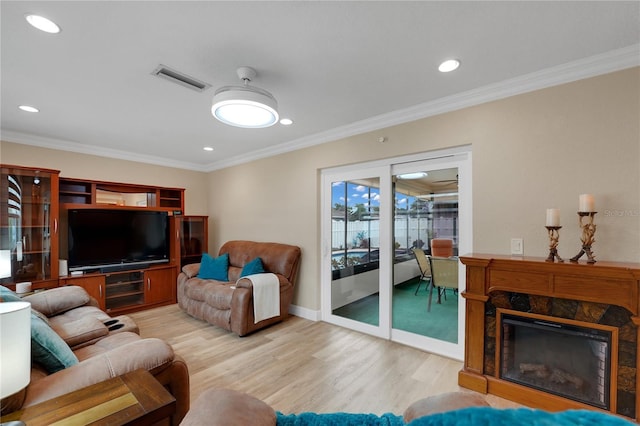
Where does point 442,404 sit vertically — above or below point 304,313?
above

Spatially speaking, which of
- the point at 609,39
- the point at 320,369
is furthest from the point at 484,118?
the point at 320,369

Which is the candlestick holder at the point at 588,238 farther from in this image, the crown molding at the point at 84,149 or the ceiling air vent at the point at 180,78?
the crown molding at the point at 84,149

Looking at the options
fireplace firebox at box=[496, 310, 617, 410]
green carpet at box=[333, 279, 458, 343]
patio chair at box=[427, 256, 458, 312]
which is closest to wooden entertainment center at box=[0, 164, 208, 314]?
green carpet at box=[333, 279, 458, 343]

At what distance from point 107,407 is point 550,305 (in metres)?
2.58

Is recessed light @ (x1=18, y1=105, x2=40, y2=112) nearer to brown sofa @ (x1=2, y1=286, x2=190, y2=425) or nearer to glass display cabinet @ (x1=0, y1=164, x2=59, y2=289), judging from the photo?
glass display cabinet @ (x1=0, y1=164, x2=59, y2=289)

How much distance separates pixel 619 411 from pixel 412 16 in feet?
8.88

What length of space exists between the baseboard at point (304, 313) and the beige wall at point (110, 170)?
9.28 feet

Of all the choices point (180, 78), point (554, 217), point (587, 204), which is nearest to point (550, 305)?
point (554, 217)

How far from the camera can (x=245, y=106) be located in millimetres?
2064

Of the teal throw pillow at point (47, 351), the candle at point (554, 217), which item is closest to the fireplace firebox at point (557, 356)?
the candle at point (554, 217)

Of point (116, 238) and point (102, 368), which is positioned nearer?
point (102, 368)

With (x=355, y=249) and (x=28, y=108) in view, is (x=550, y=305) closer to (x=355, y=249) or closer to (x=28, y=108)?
(x=355, y=249)

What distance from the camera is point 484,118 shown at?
244cm

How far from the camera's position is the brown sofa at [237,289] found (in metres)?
3.16
